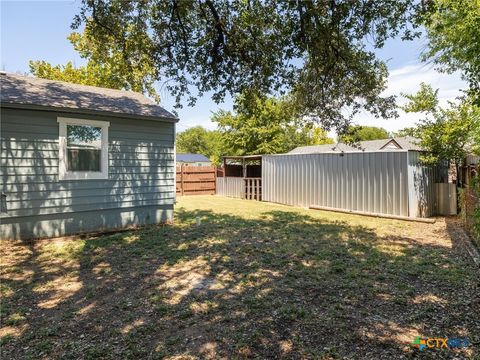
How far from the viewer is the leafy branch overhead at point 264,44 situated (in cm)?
623

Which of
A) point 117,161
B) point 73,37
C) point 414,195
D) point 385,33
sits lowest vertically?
point 414,195

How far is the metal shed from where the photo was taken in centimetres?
973

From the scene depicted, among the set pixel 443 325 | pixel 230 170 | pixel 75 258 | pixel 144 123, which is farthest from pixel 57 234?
pixel 230 170

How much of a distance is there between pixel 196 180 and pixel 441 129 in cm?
1247

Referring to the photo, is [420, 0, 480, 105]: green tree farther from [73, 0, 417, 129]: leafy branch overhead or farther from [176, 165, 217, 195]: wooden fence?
[176, 165, 217, 195]: wooden fence

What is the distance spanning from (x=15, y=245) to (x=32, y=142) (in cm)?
214

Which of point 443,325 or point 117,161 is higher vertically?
point 117,161

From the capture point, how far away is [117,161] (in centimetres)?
786

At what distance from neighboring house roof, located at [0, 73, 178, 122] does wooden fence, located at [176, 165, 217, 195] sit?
28.7ft

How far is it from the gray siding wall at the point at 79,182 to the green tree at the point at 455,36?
267 inches

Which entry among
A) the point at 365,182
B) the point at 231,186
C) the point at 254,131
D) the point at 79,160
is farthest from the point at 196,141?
the point at 79,160

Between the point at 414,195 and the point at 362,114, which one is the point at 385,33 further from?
the point at 414,195

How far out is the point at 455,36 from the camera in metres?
9.40

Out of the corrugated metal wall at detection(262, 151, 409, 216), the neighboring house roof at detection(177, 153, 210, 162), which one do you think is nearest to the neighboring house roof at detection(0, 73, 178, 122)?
the corrugated metal wall at detection(262, 151, 409, 216)
